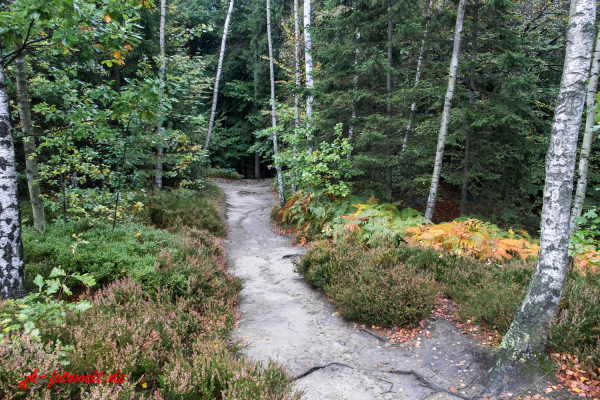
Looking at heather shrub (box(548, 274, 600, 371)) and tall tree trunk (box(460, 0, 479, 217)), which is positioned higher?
tall tree trunk (box(460, 0, 479, 217))

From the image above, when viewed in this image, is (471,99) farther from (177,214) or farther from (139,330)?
(139,330)

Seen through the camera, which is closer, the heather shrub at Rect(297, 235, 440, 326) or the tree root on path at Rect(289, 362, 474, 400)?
the tree root on path at Rect(289, 362, 474, 400)

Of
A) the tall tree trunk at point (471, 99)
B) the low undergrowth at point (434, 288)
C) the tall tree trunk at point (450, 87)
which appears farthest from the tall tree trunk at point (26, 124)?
the tall tree trunk at point (471, 99)

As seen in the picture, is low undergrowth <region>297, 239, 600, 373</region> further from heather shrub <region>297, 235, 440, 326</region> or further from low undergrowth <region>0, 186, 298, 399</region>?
low undergrowth <region>0, 186, 298, 399</region>

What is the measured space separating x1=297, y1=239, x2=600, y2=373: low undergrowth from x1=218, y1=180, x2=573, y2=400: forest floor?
369 mm

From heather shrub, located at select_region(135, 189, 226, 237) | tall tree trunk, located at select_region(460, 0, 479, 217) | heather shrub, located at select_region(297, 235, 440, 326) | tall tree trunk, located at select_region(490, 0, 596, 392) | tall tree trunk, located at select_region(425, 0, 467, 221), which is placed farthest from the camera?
heather shrub, located at select_region(135, 189, 226, 237)

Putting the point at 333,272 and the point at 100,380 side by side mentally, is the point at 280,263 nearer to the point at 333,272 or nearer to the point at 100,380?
the point at 333,272

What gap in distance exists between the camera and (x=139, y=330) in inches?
149

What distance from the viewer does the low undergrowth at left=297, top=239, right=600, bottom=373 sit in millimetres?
4227

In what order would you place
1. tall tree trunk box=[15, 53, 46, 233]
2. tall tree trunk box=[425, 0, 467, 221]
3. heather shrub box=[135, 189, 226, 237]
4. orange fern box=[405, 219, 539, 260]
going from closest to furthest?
tall tree trunk box=[15, 53, 46, 233]
orange fern box=[405, 219, 539, 260]
tall tree trunk box=[425, 0, 467, 221]
heather shrub box=[135, 189, 226, 237]

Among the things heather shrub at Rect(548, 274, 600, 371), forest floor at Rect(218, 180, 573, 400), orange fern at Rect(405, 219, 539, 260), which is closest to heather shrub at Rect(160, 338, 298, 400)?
forest floor at Rect(218, 180, 573, 400)

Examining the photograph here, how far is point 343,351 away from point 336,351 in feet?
0.36

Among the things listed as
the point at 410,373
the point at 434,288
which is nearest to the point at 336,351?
the point at 410,373

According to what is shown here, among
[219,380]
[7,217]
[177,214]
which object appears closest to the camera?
[219,380]
